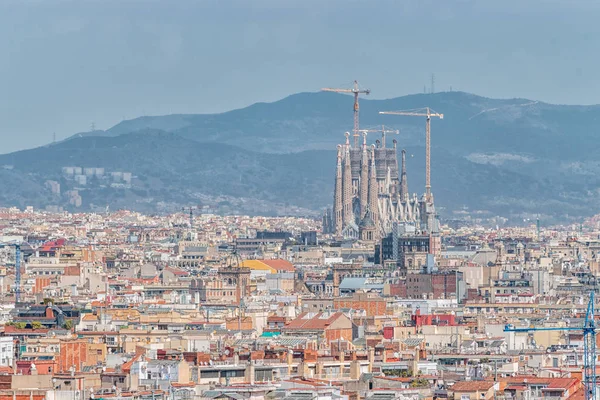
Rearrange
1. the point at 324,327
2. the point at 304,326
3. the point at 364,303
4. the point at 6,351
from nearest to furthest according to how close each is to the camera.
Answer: the point at 6,351
the point at 324,327
the point at 304,326
the point at 364,303

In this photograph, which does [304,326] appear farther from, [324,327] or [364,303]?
[364,303]

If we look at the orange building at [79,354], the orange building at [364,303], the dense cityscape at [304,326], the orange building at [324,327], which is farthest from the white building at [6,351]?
the orange building at [364,303]

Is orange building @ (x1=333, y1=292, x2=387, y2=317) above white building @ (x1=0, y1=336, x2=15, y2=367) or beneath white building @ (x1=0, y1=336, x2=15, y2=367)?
above

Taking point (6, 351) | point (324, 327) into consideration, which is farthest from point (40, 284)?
point (6, 351)

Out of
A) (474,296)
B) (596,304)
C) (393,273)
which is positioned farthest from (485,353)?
(393,273)

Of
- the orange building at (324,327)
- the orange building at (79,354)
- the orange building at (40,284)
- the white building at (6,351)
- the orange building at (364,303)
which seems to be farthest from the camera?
the orange building at (40,284)

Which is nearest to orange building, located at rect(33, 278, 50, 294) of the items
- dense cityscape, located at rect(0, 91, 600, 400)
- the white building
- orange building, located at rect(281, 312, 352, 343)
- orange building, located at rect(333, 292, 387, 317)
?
dense cityscape, located at rect(0, 91, 600, 400)

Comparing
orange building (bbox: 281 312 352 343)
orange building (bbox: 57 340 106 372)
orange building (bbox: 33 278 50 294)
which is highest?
orange building (bbox: 33 278 50 294)

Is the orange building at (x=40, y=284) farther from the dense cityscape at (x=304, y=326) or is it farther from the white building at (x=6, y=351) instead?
the white building at (x=6, y=351)

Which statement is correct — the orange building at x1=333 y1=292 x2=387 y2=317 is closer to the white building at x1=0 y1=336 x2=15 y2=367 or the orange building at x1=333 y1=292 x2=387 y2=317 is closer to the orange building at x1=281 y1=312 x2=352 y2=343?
the orange building at x1=281 y1=312 x2=352 y2=343

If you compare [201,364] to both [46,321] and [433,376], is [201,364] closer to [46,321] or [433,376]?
[433,376]
